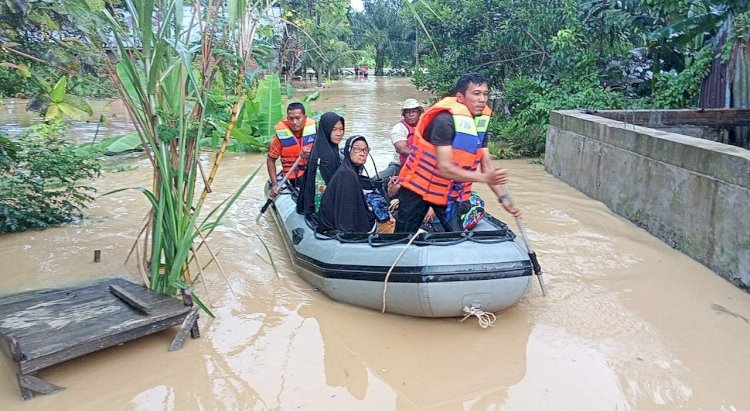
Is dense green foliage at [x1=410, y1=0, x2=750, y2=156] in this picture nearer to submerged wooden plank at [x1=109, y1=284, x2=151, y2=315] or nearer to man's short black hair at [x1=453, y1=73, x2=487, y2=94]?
man's short black hair at [x1=453, y1=73, x2=487, y2=94]

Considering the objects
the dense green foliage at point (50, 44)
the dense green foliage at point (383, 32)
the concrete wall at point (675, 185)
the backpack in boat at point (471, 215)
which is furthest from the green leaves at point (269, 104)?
the dense green foliage at point (383, 32)

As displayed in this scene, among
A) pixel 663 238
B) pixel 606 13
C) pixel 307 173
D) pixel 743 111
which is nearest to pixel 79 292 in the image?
pixel 307 173

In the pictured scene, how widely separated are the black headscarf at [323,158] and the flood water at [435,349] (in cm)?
Result: 72

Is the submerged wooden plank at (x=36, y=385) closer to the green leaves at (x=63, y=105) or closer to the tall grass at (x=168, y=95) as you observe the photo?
the tall grass at (x=168, y=95)

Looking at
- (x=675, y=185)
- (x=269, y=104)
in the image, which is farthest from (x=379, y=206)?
(x=269, y=104)

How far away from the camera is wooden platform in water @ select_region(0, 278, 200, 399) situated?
329cm

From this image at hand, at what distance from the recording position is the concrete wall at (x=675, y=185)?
466 centimetres

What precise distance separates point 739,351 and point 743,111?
479 cm

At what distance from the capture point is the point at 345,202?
184 inches

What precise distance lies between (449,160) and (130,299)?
7.27 ft

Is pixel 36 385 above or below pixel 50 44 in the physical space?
below

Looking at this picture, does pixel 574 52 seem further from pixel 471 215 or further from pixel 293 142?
pixel 471 215

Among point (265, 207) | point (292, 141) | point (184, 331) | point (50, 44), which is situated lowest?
point (184, 331)

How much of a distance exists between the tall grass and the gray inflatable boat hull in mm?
1019
